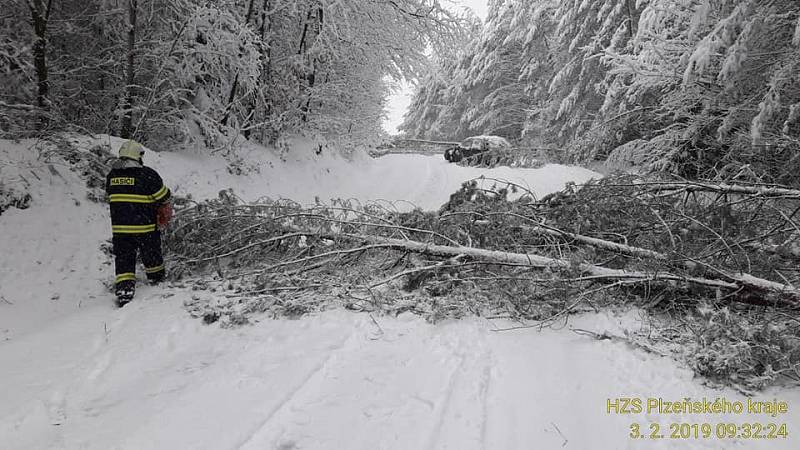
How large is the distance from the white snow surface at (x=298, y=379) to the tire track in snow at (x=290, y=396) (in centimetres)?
1

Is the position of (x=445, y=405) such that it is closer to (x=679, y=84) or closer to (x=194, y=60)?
(x=194, y=60)

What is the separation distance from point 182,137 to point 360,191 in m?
5.37

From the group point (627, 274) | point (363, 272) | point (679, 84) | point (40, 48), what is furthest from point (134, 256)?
point (679, 84)

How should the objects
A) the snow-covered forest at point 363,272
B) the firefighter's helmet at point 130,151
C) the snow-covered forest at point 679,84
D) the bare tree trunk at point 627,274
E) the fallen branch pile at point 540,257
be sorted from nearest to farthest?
the snow-covered forest at point 363,272
the bare tree trunk at point 627,274
the fallen branch pile at point 540,257
the firefighter's helmet at point 130,151
the snow-covered forest at point 679,84

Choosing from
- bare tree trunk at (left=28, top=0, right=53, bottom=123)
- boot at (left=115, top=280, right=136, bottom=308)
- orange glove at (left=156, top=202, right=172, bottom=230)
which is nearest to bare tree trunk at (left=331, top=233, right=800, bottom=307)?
orange glove at (left=156, top=202, right=172, bottom=230)

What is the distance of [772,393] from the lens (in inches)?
104

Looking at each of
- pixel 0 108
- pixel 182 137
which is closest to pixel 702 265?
pixel 0 108

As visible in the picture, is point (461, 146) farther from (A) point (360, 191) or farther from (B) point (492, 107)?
(A) point (360, 191)

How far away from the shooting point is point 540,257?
14.1 ft

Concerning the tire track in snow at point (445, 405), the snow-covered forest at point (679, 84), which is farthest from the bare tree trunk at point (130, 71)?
the snow-covered forest at point (679, 84)

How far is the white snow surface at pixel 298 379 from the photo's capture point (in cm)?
241

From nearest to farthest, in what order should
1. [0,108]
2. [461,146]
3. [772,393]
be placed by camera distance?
[772,393], [0,108], [461,146]

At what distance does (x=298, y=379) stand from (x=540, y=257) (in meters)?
2.63

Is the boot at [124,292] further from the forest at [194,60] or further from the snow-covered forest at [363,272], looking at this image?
the forest at [194,60]
